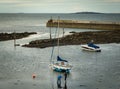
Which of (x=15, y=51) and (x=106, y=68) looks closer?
(x=106, y=68)

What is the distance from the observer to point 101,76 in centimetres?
4300

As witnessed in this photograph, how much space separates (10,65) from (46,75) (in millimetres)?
8681

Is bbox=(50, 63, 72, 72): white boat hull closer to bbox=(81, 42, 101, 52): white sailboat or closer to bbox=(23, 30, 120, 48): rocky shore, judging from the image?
bbox=(81, 42, 101, 52): white sailboat

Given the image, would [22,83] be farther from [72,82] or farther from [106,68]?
[106,68]

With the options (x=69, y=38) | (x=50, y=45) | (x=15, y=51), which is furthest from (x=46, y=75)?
(x=69, y=38)

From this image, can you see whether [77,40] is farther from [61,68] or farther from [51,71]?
[61,68]

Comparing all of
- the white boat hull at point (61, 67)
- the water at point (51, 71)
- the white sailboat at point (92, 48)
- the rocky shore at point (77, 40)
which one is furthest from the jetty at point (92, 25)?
the white boat hull at point (61, 67)

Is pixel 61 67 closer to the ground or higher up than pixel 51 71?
higher up

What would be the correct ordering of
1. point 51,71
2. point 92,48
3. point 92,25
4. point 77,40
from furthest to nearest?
point 92,25 < point 77,40 < point 92,48 < point 51,71

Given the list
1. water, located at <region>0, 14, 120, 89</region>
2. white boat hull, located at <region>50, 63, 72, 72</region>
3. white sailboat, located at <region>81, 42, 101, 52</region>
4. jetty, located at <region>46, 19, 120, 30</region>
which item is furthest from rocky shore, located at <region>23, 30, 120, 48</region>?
jetty, located at <region>46, 19, 120, 30</region>

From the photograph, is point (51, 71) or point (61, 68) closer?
point (61, 68)

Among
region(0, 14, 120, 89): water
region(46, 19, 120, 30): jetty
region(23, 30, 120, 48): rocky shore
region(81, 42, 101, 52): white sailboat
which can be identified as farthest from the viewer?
region(46, 19, 120, 30): jetty

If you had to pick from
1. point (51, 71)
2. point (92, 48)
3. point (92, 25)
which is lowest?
point (51, 71)

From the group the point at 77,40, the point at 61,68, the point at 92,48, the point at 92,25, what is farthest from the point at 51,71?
the point at 92,25
